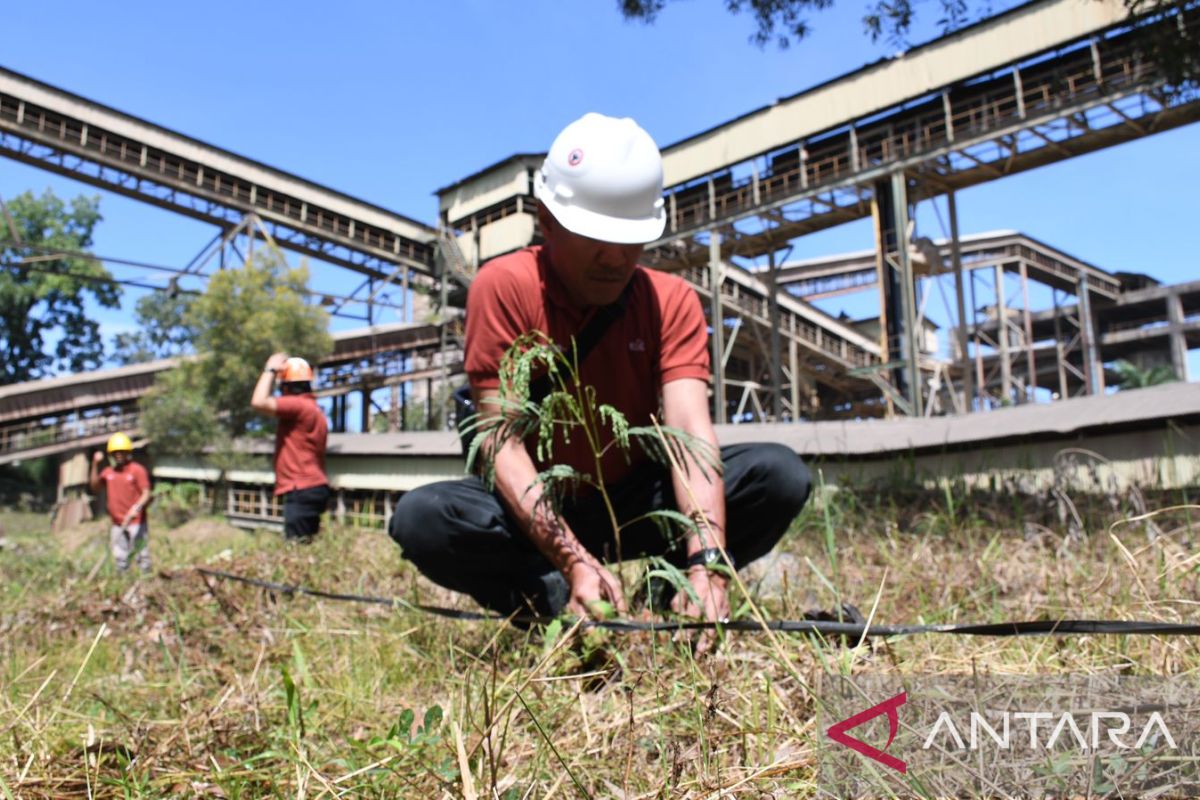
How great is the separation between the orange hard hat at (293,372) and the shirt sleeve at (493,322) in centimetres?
424

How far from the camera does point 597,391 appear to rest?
2156 millimetres

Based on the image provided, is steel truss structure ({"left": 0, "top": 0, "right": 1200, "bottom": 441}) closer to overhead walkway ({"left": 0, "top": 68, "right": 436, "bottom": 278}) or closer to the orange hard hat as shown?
overhead walkway ({"left": 0, "top": 68, "right": 436, "bottom": 278})

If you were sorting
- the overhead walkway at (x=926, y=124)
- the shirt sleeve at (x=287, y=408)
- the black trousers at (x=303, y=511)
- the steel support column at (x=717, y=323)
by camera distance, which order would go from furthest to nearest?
the steel support column at (x=717, y=323) → the overhead walkway at (x=926, y=124) → the shirt sleeve at (x=287, y=408) → the black trousers at (x=303, y=511)

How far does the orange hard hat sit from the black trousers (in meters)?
0.89

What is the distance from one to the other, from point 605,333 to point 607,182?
402 millimetres

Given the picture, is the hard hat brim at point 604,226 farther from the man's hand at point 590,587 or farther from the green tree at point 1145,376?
the green tree at point 1145,376

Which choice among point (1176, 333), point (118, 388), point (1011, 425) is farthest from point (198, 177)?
point (1176, 333)

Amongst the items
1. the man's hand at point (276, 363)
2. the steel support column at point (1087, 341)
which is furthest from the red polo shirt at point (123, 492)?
the steel support column at point (1087, 341)

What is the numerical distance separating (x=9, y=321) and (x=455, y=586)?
36.6 m

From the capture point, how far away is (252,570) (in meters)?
3.61

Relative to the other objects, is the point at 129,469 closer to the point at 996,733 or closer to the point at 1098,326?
the point at 996,733

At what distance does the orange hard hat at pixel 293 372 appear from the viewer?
19.4 ft

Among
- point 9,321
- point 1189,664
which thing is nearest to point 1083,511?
point 1189,664

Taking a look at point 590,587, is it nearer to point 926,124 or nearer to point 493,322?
point 493,322
